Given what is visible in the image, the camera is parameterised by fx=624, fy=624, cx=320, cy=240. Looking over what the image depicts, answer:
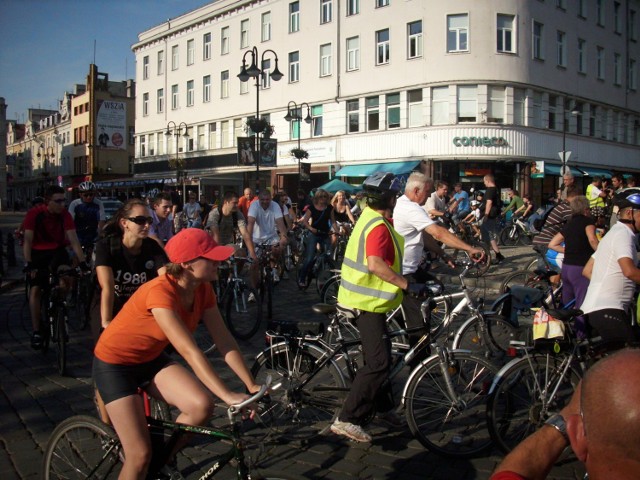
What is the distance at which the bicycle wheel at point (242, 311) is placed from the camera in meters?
8.12

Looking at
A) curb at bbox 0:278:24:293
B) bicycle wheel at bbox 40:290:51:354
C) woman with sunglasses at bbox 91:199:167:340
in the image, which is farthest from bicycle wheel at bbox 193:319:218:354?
curb at bbox 0:278:24:293

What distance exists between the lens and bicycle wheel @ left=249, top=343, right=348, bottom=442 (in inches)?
179

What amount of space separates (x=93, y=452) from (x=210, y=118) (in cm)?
4285

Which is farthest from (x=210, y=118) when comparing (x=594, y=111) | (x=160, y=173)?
(x=594, y=111)

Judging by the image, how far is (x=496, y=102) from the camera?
30688mm

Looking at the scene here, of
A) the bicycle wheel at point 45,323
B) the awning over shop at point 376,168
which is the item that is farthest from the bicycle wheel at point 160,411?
the awning over shop at point 376,168

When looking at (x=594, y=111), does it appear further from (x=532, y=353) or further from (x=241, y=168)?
(x=532, y=353)

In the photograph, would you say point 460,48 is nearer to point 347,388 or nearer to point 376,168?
point 376,168

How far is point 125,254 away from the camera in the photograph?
485 cm

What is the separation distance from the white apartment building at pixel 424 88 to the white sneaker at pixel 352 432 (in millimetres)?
22654

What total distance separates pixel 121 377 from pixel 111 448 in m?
0.35

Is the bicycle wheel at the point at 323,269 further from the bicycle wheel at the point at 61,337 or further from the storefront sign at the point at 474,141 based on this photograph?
the storefront sign at the point at 474,141

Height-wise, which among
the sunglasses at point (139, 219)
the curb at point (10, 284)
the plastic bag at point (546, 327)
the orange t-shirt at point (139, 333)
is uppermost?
the sunglasses at point (139, 219)

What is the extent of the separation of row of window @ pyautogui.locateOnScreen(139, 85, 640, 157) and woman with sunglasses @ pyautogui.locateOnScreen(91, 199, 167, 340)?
27.2 meters
